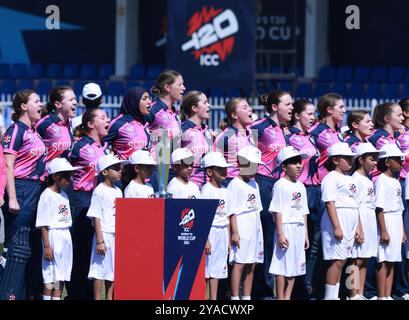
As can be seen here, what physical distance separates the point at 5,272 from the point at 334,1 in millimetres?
16884

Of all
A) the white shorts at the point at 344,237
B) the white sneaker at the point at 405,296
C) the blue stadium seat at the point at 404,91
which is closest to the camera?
the white shorts at the point at 344,237

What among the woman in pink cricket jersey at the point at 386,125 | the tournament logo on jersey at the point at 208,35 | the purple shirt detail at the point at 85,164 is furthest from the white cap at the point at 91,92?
the tournament logo on jersey at the point at 208,35

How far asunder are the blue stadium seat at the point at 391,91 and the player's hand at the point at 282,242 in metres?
12.0

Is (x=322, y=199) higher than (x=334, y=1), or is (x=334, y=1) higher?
(x=334, y=1)

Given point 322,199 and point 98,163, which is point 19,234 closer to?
point 98,163

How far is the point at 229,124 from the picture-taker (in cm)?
1153

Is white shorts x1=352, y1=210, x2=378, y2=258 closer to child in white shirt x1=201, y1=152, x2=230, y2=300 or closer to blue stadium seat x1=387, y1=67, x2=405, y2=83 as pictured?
child in white shirt x1=201, y1=152, x2=230, y2=300

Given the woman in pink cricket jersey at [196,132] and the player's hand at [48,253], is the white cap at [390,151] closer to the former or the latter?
the woman in pink cricket jersey at [196,132]

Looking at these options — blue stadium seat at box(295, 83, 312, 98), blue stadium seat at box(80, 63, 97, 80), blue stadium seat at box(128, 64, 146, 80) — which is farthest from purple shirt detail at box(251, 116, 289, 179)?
blue stadium seat at box(80, 63, 97, 80)

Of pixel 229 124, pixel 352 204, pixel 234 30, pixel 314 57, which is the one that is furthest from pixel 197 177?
pixel 314 57

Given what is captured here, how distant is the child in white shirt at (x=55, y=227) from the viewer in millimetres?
10375

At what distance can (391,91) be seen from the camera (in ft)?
75.7

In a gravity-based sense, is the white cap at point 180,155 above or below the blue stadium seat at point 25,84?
Answer: below

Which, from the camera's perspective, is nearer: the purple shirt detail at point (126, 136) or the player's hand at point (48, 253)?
the player's hand at point (48, 253)
